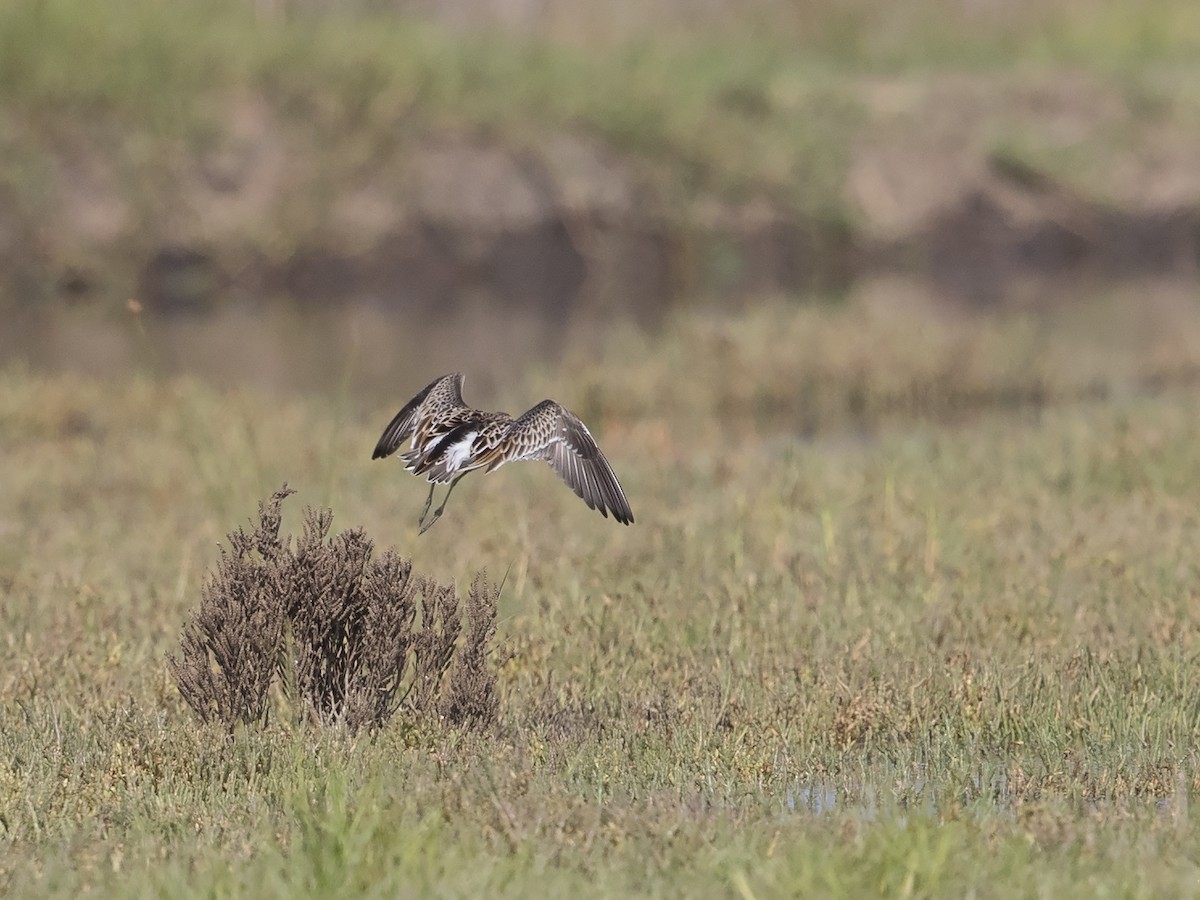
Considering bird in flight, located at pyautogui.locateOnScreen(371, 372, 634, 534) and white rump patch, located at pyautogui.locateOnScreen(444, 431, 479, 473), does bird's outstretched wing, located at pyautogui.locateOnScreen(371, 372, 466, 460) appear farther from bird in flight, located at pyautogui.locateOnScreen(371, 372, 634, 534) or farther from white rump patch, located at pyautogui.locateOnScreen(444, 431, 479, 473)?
white rump patch, located at pyautogui.locateOnScreen(444, 431, 479, 473)

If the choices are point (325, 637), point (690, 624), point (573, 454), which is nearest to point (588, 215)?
point (690, 624)

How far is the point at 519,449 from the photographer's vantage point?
5852mm

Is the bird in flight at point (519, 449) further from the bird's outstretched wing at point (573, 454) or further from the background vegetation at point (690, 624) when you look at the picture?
the background vegetation at point (690, 624)

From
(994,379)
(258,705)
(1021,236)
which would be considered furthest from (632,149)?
(258,705)

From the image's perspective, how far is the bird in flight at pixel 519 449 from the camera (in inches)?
229

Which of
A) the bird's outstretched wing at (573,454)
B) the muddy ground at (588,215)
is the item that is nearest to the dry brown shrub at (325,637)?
the bird's outstretched wing at (573,454)

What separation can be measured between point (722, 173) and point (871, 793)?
22.1 meters

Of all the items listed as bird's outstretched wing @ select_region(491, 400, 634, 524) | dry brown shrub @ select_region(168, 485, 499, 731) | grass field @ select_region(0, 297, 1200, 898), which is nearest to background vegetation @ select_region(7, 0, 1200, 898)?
grass field @ select_region(0, 297, 1200, 898)

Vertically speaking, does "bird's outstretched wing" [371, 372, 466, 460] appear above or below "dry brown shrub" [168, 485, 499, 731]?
above

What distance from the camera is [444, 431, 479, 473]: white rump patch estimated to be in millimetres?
5797

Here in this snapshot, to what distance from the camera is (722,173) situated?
1056 inches

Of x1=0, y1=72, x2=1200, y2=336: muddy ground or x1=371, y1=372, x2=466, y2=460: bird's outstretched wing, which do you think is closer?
x1=371, y1=372, x2=466, y2=460: bird's outstretched wing

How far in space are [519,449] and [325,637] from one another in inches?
30.2

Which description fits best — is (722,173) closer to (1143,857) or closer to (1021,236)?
(1021,236)
